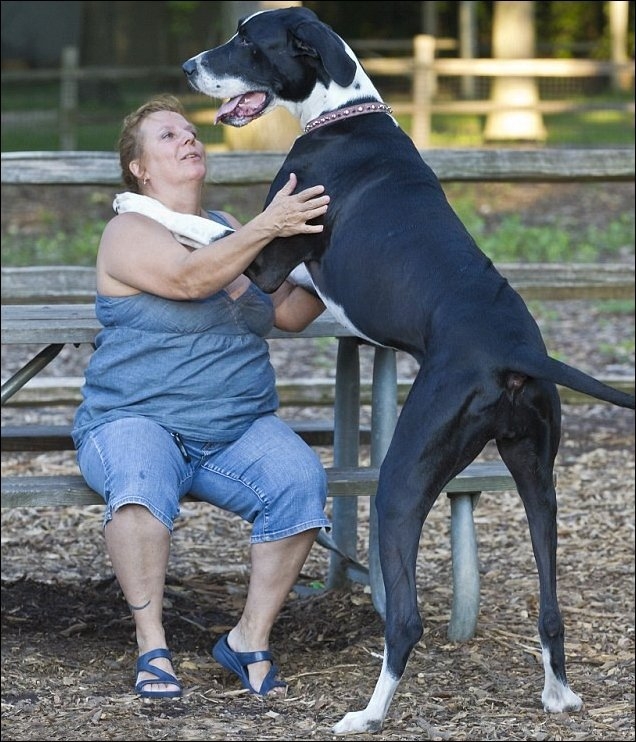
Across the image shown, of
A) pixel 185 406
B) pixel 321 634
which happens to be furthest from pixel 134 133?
pixel 321 634

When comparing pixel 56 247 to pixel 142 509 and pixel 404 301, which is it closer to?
pixel 142 509

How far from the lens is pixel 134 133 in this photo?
3.66 meters

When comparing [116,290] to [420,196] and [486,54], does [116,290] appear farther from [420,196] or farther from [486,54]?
[486,54]

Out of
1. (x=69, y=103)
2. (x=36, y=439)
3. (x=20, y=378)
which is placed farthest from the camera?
(x=69, y=103)

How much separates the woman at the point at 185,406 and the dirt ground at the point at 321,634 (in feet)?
0.61

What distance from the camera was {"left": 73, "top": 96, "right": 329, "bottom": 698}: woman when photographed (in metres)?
3.30

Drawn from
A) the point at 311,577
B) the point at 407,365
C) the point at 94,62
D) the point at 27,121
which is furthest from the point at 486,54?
the point at 311,577

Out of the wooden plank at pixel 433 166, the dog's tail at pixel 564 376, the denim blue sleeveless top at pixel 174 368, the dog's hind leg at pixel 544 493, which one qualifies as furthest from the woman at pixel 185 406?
the wooden plank at pixel 433 166

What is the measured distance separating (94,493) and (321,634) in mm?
910

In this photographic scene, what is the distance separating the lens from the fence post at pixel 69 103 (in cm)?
1375

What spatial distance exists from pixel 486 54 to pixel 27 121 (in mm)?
11345

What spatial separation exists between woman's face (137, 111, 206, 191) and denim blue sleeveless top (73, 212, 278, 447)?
37 cm

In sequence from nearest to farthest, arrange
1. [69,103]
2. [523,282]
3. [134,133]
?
[134,133] < [523,282] < [69,103]

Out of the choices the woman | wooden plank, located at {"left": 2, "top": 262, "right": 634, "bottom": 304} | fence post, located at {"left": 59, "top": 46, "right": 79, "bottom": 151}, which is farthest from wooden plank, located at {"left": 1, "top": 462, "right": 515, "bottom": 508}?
fence post, located at {"left": 59, "top": 46, "right": 79, "bottom": 151}
